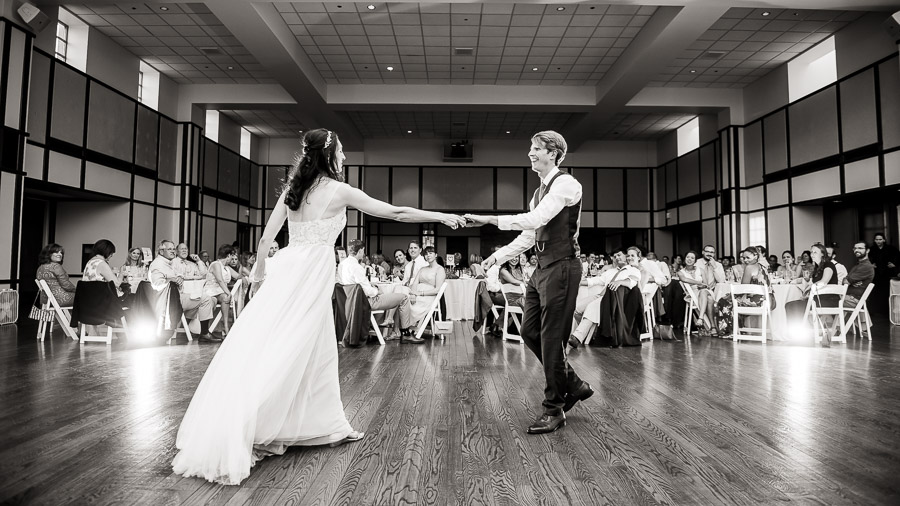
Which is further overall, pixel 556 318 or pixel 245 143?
pixel 245 143

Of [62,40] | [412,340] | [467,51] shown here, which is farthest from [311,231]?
[62,40]

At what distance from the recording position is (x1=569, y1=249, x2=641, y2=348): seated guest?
19.6 ft

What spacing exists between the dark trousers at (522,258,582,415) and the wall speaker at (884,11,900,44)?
8.01 metres

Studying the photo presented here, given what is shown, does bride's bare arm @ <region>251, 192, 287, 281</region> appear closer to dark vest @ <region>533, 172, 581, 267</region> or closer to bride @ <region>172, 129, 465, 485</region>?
bride @ <region>172, 129, 465, 485</region>

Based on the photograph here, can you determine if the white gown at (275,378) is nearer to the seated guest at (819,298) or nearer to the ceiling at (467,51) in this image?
the seated guest at (819,298)

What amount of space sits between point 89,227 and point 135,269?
4.81 metres

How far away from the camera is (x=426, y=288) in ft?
22.0

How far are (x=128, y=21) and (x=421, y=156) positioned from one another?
28.6ft

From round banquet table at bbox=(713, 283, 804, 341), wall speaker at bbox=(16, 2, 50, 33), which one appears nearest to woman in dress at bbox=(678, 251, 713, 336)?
round banquet table at bbox=(713, 283, 804, 341)

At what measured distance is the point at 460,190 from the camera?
16.0 metres

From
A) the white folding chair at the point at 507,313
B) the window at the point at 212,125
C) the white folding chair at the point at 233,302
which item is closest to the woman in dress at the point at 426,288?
the white folding chair at the point at 507,313

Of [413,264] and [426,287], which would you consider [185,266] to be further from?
[426,287]

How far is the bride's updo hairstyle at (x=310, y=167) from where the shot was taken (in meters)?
2.44

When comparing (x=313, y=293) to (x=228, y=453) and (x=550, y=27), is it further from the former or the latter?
(x=550, y=27)
